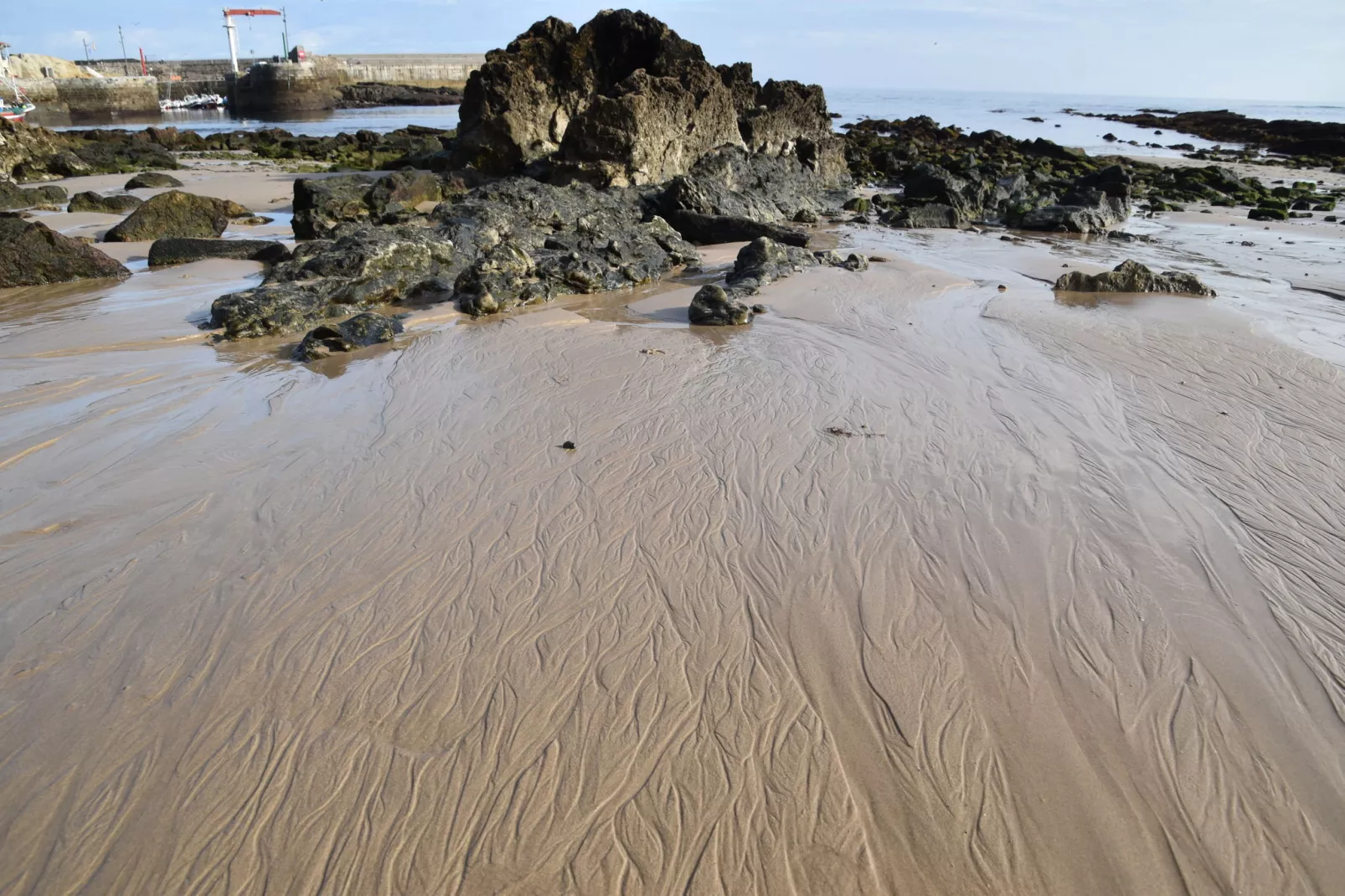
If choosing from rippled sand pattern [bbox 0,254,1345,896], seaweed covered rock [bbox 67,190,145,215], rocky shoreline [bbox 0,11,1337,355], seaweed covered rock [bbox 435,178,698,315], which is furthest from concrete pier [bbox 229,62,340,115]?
rippled sand pattern [bbox 0,254,1345,896]

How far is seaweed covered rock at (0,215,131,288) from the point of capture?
9.29 m

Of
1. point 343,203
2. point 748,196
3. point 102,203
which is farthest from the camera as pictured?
point 748,196

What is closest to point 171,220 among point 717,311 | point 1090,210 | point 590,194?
point 590,194

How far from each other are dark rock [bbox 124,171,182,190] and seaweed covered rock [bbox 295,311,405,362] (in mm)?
14402

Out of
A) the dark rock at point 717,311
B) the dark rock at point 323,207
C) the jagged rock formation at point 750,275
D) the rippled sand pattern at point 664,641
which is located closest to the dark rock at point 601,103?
the dark rock at point 323,207

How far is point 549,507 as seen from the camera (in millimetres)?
4523

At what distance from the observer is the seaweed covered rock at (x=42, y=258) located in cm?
929

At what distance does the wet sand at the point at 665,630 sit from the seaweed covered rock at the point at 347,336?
Result: 0.48 metres

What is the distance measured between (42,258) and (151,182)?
35.1 feet

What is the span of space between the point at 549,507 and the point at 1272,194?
2661 cm

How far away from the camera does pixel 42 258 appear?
31.0 ft

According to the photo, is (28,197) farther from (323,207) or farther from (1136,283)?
(1136,283)

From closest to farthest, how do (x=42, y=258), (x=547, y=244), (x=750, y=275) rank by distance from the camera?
1. (x=42, y=258)
2. (x=750, y=275)
3. (x=547, y=244)

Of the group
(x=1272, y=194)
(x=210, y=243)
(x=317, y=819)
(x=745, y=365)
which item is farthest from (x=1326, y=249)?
(x=210, y=243)
